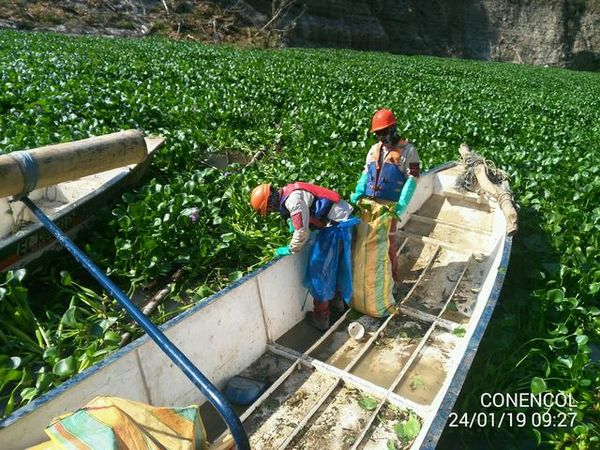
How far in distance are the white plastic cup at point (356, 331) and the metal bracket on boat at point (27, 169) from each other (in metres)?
2.46

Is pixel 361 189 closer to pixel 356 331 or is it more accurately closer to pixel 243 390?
pixel 356 331

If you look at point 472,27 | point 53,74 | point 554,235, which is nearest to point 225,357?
point 554,235

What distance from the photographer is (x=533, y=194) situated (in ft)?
20.3

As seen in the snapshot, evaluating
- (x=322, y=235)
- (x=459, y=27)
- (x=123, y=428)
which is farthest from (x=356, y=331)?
(x=459, y=27)

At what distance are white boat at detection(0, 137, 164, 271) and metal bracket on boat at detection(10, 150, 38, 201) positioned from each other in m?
1.26

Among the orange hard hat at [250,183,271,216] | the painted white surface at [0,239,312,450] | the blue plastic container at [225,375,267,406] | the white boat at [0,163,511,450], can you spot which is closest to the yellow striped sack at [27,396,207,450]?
the white boat at [0,163,511,450]

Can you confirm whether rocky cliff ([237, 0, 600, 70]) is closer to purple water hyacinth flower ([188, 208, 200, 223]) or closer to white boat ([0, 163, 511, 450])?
purple water hyacinth flower ([188, 208, 200, 223])

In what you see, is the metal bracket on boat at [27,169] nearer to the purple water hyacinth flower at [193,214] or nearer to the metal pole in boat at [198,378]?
the metal pole in boat at [198,378]

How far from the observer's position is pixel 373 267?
12.6ft

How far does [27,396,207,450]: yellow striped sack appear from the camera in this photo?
1.77 meters

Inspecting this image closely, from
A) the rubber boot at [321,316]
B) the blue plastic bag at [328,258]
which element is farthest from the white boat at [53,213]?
the rubber boot at [321,316]

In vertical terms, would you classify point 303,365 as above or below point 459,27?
below

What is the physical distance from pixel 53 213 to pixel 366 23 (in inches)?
1355

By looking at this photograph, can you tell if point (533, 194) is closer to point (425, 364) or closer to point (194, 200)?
point (425, 364)
